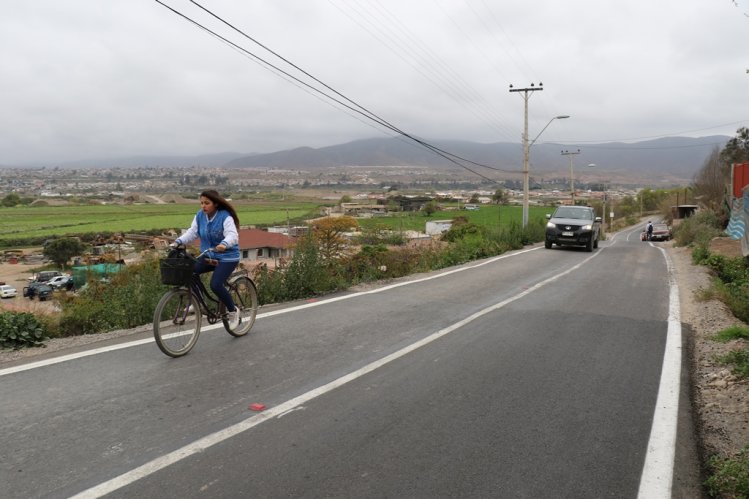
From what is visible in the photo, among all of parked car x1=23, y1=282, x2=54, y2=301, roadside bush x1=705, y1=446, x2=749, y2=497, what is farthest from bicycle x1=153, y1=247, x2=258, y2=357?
parked car x1=23, y1=282, x2=54, y2=301

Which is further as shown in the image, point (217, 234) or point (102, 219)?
point (102, 219)

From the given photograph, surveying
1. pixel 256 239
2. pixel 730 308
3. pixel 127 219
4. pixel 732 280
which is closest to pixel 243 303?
pixel 730 308

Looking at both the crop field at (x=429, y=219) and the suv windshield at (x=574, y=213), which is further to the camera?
the crop field at (x=429, y=219)

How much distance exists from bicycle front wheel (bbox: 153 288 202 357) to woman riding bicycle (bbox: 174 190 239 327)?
1.13 ft

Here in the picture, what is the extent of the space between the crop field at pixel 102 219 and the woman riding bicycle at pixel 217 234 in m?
35.5

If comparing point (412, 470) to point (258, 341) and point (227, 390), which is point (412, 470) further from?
point (258, 341)

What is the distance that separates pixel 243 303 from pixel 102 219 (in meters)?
69.8

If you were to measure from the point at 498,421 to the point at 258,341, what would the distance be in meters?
3.20

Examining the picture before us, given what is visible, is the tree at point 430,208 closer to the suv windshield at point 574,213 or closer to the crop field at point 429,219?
the crop field at point 429,219

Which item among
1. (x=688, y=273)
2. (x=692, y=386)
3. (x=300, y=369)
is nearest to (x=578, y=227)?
(x=688, y=273)

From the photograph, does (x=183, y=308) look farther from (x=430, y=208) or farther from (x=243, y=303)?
(x=430, y=208)

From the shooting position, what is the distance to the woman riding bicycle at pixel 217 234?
20.2ft

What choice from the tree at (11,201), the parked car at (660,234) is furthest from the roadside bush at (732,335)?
the tree at (11,201)

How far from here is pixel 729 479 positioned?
3.28m
